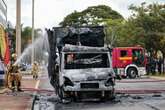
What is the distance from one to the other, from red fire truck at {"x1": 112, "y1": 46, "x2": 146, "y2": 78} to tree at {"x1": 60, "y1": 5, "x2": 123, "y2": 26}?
61158 mm

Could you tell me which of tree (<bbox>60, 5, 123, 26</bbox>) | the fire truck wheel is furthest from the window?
tree (<bbox>60, 5, 123, 26</bbox>)

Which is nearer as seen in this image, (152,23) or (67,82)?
(67,82)

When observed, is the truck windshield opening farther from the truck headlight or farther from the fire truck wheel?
the fire truck wheel

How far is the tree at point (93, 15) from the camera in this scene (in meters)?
110

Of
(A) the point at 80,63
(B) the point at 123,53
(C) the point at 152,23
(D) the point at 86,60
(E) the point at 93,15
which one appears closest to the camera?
(A) the point at 80,63

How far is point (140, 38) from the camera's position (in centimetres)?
5638

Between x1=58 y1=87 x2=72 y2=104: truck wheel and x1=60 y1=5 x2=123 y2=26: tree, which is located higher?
x1=60 y1=5 x2=123 y2=26: tree

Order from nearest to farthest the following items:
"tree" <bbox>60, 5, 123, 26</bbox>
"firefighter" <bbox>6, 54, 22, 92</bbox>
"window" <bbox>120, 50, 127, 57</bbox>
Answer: "firefighter" <bbox>6, 54, 22, 92</bbox>, "window" <bbox>120, 50, 127, 57</bbox>, "tree" <bbox>60, 5, 123, 26</bbox>

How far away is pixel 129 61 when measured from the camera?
46562 millimetres

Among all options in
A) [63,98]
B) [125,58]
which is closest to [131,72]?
[125,58]

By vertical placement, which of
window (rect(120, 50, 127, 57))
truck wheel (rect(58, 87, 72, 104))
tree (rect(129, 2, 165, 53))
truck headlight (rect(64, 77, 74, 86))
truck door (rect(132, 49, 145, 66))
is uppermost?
tree (rect(129, 2, 165, 53))

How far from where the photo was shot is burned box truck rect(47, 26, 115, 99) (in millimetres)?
21500

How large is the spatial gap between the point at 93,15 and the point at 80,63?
296ft

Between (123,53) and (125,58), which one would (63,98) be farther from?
(123,53)
